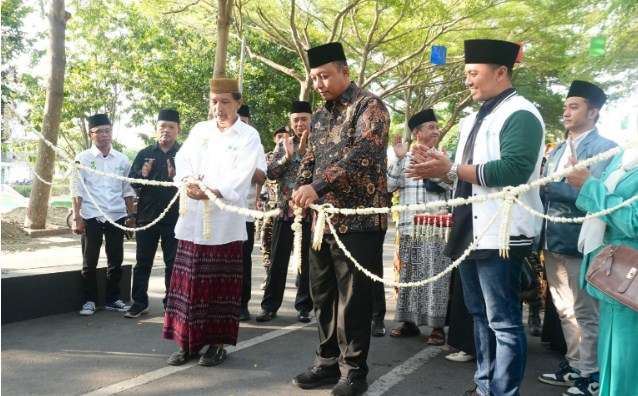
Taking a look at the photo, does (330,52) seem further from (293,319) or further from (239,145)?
(293,319)

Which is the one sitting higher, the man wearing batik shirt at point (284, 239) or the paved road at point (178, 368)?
the man wearing batik shirt at point (284, 239)

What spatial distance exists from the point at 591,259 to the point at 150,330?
3.72 m

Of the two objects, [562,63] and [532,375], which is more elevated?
[562,63]

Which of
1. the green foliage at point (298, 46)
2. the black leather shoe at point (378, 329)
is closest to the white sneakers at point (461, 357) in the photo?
the black leather shoe at point (378, 329)

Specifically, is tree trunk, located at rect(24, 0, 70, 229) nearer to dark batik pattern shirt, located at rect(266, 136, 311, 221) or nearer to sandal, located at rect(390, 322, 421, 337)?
dark batik pattern shirt, located at rect(266, 136, 311, 221)

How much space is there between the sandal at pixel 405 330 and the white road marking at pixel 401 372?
0.38 metres

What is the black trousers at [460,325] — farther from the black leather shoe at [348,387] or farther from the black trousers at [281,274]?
the black trousers at [281,274]

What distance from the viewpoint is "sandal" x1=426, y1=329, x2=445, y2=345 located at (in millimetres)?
4965

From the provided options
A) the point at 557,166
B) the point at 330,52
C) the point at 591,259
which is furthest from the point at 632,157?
the point at 330,52

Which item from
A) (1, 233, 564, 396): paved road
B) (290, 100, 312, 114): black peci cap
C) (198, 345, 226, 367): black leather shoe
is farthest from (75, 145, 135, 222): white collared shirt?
(198, 345, 226, 367): black leather shoe

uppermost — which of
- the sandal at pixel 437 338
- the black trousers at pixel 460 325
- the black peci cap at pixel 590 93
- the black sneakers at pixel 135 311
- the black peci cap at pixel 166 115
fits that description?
the black peci cap at pixel 590 93

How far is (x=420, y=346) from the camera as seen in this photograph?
4.92 m

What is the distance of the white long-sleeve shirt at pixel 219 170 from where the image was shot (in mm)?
4230

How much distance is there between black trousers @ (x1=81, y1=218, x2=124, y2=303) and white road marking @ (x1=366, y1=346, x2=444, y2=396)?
3.22 metres
